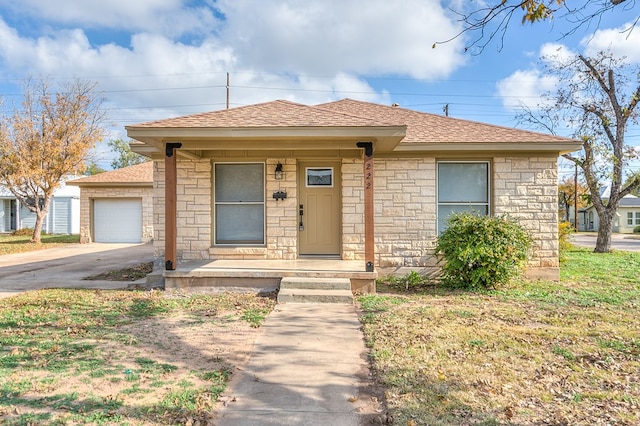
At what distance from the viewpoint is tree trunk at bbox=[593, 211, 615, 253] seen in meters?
14.6

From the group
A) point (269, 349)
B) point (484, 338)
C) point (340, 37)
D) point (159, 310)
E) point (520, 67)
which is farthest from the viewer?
point (520, 67)

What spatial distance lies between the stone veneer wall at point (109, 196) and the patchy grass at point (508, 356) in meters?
14.4

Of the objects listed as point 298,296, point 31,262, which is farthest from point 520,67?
point 31,262

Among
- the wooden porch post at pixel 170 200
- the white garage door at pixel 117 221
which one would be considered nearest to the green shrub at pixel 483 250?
the wooden porch post at pixel 170 200

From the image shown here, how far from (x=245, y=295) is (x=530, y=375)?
15.0ft

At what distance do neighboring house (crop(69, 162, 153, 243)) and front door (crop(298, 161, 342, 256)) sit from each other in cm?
1188

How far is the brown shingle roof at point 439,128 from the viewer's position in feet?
26.8

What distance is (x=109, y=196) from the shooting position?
18.1 m

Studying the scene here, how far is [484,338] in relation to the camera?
4453 millimetres

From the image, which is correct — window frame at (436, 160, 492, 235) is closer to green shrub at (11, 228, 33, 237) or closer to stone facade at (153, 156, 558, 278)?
stone facade at (153, 156, 558, 278)

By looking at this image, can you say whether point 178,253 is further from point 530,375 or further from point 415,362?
point 530,375

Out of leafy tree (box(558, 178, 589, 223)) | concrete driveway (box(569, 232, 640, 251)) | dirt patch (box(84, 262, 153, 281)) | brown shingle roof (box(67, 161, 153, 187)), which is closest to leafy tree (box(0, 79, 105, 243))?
brown shingle roof (box(67, 161, 153, 187))

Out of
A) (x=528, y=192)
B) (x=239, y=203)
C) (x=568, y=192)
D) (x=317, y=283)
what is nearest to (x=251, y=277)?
(x=317, y=283)

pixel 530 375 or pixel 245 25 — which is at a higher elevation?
pixel 245 25
